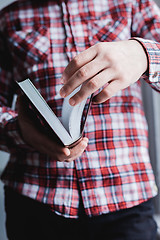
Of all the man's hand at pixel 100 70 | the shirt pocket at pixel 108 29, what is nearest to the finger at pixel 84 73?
the man's hand at pixel 100 70

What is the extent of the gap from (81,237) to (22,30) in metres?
0.59

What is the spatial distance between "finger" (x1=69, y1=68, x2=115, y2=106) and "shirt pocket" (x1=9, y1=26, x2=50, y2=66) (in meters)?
0.30

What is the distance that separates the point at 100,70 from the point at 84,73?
34 millimetres

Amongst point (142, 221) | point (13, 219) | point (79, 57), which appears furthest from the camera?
point (13, 219)

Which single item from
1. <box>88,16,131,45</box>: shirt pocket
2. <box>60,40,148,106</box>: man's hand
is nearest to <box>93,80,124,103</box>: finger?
<box>60,40,148,106</box>: man's hand

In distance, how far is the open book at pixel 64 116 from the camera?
1.44ft

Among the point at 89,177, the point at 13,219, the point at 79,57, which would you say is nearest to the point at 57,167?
the point at 89,177

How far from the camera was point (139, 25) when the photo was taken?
713 millimetres

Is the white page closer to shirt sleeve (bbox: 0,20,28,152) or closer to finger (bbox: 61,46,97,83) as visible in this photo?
finger (bbox: 61,46,97,83)

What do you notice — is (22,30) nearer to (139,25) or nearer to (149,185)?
(139,25)

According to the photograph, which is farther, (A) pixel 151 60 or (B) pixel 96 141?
(B) pixel 96 141

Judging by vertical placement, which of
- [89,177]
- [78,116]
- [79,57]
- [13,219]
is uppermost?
[79,57]

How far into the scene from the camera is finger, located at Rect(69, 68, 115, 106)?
17.7 inches

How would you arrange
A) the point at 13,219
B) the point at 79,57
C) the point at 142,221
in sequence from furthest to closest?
the point at 13,219, the point at 142,221, the point at 79,57
